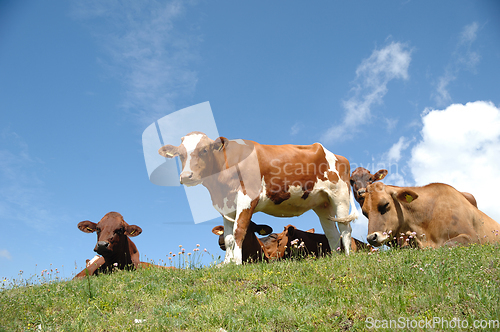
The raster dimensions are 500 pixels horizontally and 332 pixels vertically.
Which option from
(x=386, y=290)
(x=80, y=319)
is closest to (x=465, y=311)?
(x=386, y=290)

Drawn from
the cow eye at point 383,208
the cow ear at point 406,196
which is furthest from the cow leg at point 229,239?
the cow ear at point 406,196

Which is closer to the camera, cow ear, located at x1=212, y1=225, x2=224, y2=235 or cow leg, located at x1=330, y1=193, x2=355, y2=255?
cow leg, located at x1=330, y1=193, x2=355, y2=255

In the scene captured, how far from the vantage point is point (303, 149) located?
10297 mm

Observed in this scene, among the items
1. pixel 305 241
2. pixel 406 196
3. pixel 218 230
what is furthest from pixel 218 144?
pixel 406 196

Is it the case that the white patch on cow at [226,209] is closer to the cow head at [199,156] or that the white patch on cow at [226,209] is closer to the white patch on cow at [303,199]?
the white patch on cow at [303,199]

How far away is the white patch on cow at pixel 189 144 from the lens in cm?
891

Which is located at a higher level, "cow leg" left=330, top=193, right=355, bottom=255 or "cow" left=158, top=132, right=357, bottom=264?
"cow" left=158, top=132, right=357, bottom=264

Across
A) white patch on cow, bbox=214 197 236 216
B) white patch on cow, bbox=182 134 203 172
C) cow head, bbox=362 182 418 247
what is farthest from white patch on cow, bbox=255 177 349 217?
white patch on cow, bbox=182 134 203 172

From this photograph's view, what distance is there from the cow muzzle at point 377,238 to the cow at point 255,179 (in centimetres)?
79

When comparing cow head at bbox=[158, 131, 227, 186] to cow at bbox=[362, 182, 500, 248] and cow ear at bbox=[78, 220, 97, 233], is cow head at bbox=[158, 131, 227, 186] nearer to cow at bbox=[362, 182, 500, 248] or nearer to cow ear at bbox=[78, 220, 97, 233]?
cow ear at bbox=[78, 220, 97, 233]

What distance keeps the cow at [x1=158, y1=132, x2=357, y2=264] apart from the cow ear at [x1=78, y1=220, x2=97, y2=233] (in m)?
3.20

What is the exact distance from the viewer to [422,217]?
9883 mm

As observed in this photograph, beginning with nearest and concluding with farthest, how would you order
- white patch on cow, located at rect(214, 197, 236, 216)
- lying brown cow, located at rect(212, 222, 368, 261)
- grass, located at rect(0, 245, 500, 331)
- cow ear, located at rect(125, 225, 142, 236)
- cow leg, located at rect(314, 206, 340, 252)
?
grass, located at rect(0, 245, 500, 331)
white patch on cow, located at rect(214, 197, 236, 216)
lying brown cow, located at rect(212, 222, 368, 261)
cow leg, located at rect(314, 206, 340, 252)
cow ear, located at rect(125, 225, 142, 236)

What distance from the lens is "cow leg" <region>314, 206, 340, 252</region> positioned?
1066 cm
